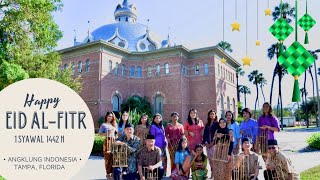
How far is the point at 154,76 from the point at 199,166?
26.9m

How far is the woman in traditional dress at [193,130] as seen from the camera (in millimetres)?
7699

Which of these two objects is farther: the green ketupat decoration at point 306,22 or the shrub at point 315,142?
the shrub at point 315,142

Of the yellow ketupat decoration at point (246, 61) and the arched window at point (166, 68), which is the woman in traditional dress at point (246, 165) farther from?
the arched window at point (166, 68)

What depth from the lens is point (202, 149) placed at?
630cm

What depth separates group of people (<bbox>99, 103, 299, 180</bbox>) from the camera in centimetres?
542

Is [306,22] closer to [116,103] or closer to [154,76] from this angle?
[116,103]

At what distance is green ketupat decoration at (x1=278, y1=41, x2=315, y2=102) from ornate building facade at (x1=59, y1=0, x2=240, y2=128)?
24.4 m

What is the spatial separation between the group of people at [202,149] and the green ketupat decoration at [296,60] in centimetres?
112

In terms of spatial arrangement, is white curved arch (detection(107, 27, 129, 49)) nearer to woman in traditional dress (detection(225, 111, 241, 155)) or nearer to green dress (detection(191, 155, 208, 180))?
woman in traditional dress (detection(225, 111, 241, 155))

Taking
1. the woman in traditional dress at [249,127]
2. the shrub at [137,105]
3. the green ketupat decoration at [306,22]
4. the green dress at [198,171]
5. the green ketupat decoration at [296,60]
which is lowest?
the green dress at [198,171]

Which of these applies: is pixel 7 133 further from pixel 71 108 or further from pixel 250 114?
pixel 250 114

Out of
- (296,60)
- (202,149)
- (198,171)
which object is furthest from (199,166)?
(296,60)

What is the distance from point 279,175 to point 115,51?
1084 inches

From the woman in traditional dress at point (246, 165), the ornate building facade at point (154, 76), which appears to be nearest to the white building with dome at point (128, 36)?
the ornate building facade at point (154, 76)
